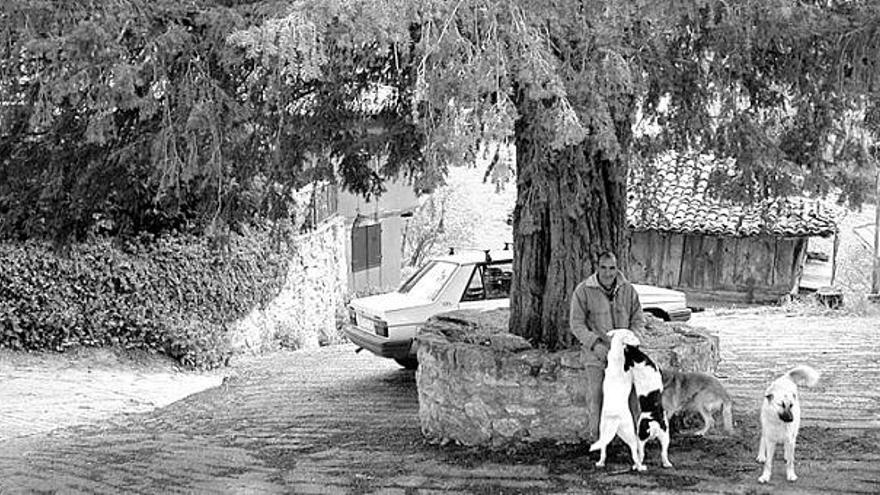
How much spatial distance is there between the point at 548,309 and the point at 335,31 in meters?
4.24

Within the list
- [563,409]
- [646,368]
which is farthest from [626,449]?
[646,368]

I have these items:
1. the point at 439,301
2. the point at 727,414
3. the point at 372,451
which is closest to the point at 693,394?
the point at 727,414

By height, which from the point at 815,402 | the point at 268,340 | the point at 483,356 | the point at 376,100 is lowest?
the point at 268,340

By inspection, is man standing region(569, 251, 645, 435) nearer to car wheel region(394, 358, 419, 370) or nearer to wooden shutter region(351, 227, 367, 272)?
car wheel region(394, 358, 419, 370)

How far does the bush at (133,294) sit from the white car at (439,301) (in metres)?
4.27

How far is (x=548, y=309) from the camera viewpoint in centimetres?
1019

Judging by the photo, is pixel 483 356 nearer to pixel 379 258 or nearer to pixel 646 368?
pixel 646 368

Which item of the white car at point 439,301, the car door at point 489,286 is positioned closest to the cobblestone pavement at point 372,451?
the white car at point 439,301

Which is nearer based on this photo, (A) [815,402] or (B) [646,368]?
(B) [646,368]

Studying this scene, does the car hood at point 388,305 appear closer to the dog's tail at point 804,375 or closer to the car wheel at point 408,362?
the car wheel at point 408,362

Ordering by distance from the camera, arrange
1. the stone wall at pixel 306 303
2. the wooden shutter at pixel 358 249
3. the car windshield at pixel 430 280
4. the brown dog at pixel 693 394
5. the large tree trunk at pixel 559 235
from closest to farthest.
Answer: the brown dog at pixel 693 394
the large tree trunk at pixel 559 235
the car windshield at pixel 430 280
the stone wall at pixel 306 303
the wooden shutter at pixel 358 249

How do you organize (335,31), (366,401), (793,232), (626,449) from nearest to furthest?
(335,31) → (626,449) → (366,401) → (793,232)

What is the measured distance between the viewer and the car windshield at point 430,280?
14.5 meters

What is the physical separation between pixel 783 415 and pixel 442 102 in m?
3.08
